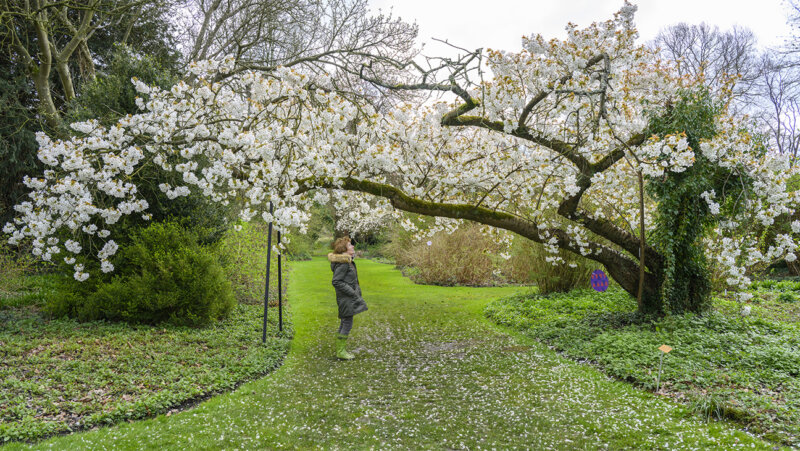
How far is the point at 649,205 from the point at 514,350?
4.03 m

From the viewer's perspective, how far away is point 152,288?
21.1 ft

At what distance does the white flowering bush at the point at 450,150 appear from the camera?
14.9 ft

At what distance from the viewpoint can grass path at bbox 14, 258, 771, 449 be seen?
10.1 feet

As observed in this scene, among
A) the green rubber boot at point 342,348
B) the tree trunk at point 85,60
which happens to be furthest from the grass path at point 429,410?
the tree trunk at point 85,60

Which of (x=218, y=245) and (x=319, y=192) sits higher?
(x=319, y=192)

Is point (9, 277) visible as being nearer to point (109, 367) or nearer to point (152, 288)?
point (152, 288)

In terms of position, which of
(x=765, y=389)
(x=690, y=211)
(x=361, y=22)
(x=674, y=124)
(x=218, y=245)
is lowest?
(x=765, y=389)

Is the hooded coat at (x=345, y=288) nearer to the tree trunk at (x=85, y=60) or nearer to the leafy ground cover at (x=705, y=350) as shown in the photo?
the leafy ground cover at (x=705, y=350)

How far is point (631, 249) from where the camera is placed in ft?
21.0

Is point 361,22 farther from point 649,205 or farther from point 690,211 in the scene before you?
point 690,211

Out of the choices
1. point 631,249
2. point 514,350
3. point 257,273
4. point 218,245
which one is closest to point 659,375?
point 514,350

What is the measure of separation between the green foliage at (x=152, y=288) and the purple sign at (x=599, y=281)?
19.8ft

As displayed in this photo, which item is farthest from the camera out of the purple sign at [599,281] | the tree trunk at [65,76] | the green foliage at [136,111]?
the tree trunk at [65,76]

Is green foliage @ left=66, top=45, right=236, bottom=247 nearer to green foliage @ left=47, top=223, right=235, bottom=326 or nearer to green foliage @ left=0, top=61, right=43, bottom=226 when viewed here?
green foliage @ left=47, top=223, right=235, bottom=326
